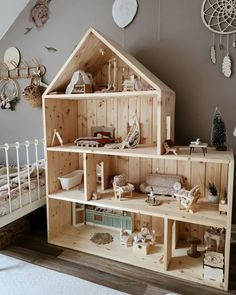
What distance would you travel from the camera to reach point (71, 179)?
2385 mm

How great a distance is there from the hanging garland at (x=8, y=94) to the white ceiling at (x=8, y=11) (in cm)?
53

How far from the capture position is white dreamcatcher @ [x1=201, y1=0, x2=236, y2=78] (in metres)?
1.99

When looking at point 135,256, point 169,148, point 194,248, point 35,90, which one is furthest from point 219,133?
point 35,90

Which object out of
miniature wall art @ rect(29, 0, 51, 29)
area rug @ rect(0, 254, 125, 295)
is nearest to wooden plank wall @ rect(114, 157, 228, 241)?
area rug @ rect(0, 254, 125, 295)

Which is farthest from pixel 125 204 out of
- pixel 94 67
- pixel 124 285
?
pixel 94 67

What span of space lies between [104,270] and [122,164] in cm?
90

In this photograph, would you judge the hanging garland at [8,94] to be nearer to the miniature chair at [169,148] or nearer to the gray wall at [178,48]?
the gray wall at [178,48]

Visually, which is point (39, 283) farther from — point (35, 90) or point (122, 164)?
point (35, 90)

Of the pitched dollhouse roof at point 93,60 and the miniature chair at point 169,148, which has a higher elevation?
the pitched dollhouse roof at point 93,60

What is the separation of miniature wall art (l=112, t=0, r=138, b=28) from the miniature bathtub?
4.59 feet

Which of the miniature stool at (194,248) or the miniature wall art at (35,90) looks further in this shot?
the miniature wall art at (35,90)

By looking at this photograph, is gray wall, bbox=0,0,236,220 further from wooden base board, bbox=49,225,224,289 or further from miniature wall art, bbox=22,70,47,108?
wooden base board, bbox=49,225,224,289

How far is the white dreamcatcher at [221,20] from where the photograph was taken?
199 cm

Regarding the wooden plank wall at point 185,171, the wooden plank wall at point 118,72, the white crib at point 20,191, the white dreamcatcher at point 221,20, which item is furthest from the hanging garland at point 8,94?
the white dreamcatcher at point 221,20
